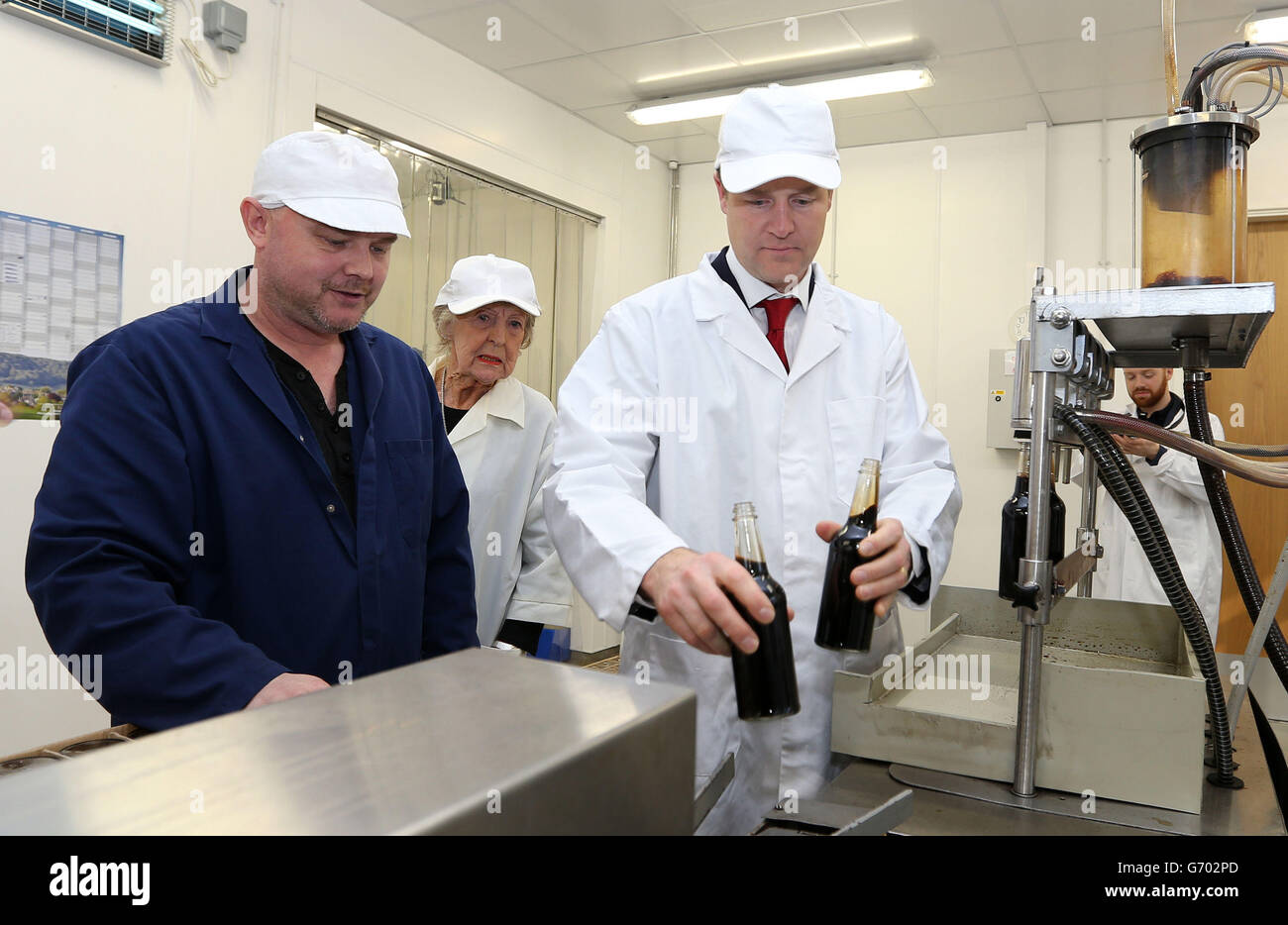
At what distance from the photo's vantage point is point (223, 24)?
3287mm

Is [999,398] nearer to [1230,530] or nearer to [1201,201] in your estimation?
[1230,530]

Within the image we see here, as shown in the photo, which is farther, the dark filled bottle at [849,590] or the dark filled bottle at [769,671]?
the dark filled bottle at [849,590]

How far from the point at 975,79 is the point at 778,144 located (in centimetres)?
364

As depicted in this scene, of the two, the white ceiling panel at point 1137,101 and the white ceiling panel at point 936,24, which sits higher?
the white ceiling panel at point 1137,101

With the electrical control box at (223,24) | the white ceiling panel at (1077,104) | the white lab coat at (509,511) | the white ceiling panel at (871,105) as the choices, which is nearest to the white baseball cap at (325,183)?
the white lab coat at (509,511)

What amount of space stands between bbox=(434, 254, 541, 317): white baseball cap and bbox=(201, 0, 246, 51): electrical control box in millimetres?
1675

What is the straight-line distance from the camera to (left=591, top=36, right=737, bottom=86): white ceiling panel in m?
4.26

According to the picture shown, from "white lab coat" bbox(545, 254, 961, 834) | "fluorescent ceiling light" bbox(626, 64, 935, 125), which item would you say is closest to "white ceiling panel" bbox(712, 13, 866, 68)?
"fluorescent ceiling light" bbox(626, 64, 935, 125)

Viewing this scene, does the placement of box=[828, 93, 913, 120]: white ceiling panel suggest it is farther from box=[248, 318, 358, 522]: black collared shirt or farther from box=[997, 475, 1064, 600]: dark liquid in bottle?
box=[248, 318, 358, 522]: black collared shirt

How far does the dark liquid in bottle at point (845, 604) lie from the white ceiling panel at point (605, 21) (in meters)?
3.34

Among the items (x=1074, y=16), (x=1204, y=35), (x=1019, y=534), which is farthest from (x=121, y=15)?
(x=1204, y=35)

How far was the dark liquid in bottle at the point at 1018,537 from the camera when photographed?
113cm

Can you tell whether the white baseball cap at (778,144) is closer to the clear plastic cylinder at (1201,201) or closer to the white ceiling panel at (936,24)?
the clear plastic cylinder at (1201,201)
